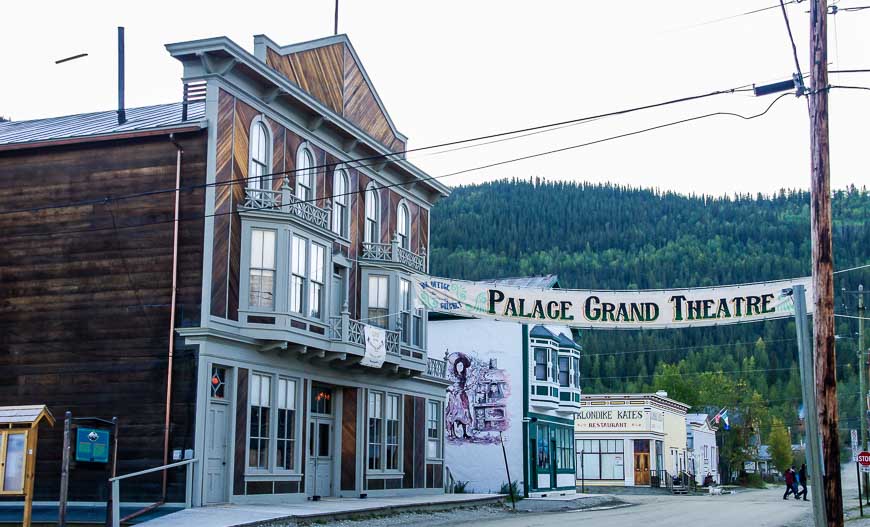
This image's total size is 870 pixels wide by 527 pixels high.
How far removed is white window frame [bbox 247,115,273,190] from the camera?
89.2ft

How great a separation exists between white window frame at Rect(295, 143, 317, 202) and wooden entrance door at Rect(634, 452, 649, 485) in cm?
4183

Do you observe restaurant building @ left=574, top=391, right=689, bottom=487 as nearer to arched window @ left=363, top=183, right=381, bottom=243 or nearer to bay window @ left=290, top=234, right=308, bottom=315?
arched window @ left=363, top=183, right=381, bottom=243

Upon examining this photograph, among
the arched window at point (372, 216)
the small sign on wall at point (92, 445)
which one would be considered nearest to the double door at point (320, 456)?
the arched window at point (372, 216)

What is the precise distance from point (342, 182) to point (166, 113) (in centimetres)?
584

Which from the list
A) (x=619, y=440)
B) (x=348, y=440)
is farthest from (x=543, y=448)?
(x=348, y=440)

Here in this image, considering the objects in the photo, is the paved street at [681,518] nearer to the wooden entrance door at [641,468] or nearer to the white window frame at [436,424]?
the white window frame at [436,424]

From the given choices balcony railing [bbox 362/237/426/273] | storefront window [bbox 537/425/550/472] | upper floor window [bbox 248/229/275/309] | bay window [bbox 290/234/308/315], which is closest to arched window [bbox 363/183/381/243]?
balcony railing [bbox 362/237/426/273]

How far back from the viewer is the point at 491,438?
48.6 metres

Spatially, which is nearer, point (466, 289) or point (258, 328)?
point (466, 289)

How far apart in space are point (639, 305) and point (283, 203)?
10.2 meters

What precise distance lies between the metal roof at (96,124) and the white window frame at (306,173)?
3177mm

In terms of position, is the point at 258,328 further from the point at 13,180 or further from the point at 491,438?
the point at 491,438

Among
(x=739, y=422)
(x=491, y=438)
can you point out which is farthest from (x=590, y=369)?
(x=491, y=438)

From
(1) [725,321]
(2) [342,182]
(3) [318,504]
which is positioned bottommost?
(3) [318,504]
